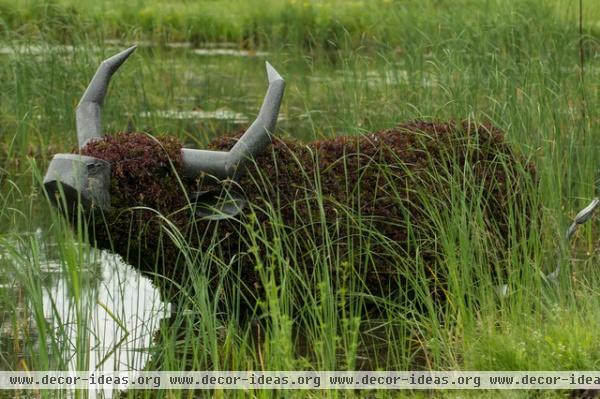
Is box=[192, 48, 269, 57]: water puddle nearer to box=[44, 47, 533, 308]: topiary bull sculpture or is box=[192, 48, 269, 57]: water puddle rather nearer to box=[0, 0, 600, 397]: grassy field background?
box=[0, 0, 600, 397]: grassy field background

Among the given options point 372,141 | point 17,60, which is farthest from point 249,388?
point 17,60

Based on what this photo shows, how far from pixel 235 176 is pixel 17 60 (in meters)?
3.59

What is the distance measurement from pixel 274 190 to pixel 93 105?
95cm

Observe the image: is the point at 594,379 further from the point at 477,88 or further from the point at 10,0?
the point at 10,0

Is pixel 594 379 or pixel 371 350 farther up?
pixel 594 379

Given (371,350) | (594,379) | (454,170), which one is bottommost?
(371,350)

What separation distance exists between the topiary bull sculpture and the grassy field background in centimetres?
16

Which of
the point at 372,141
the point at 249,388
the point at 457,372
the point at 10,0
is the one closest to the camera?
the point at 249,388

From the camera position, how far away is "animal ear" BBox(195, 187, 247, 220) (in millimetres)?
4934

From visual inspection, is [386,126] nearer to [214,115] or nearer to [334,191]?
[334,191]

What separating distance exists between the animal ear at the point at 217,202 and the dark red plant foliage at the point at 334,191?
1.5 inches

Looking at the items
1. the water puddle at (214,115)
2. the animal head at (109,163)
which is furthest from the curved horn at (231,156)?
the water puddle at (214,115)

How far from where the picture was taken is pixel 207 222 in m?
5.07

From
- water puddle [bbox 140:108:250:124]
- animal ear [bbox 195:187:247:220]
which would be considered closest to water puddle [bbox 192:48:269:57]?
water puddle [bbox 140:108:250:124]
